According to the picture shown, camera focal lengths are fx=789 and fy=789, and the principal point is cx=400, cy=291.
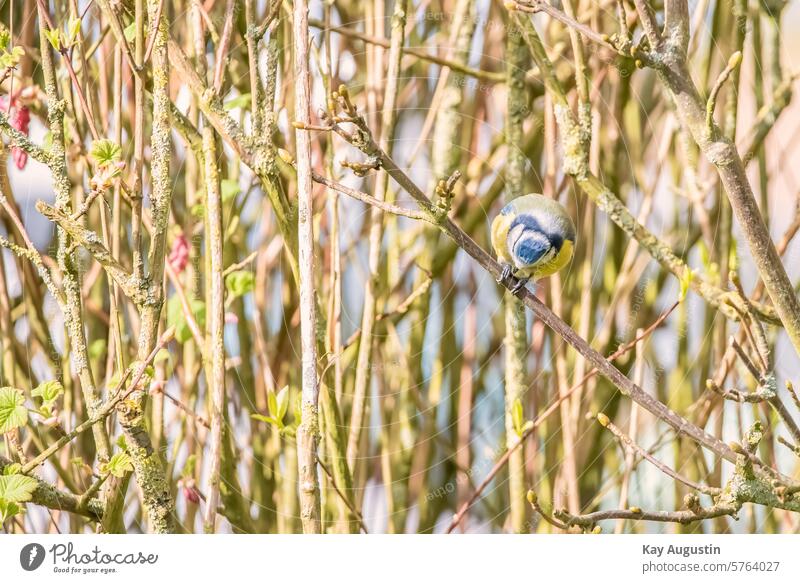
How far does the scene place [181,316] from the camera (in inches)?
22.8

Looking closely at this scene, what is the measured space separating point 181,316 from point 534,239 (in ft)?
0.86

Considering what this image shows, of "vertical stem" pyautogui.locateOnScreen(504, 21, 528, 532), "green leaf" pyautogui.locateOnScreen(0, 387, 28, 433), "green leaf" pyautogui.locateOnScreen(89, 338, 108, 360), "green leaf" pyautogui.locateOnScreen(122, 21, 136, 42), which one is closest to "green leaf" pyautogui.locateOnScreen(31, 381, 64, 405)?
"green leaf" pyautogui.locateOnScreen(0, 387, 28, 433)

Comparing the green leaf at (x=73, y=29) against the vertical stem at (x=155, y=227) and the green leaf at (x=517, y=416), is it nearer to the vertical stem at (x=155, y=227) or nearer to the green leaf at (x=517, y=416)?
the vertical stem at (x=155, y=227)

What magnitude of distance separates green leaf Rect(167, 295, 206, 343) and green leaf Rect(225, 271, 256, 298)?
3cm

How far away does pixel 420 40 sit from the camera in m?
0.67

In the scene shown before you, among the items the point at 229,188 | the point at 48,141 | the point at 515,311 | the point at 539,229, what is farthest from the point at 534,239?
the point at 48,141

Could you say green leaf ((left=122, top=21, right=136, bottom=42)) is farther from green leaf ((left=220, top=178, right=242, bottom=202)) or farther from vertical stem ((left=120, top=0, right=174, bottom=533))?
green leaf ((left=220, top=178, right=242, bottom=202))

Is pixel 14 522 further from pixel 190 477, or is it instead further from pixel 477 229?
pixel 477 229

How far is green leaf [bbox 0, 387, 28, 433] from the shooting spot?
1.55 ft

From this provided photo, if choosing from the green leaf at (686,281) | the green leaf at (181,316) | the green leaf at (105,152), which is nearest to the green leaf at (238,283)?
the green leaf at (181,316)
